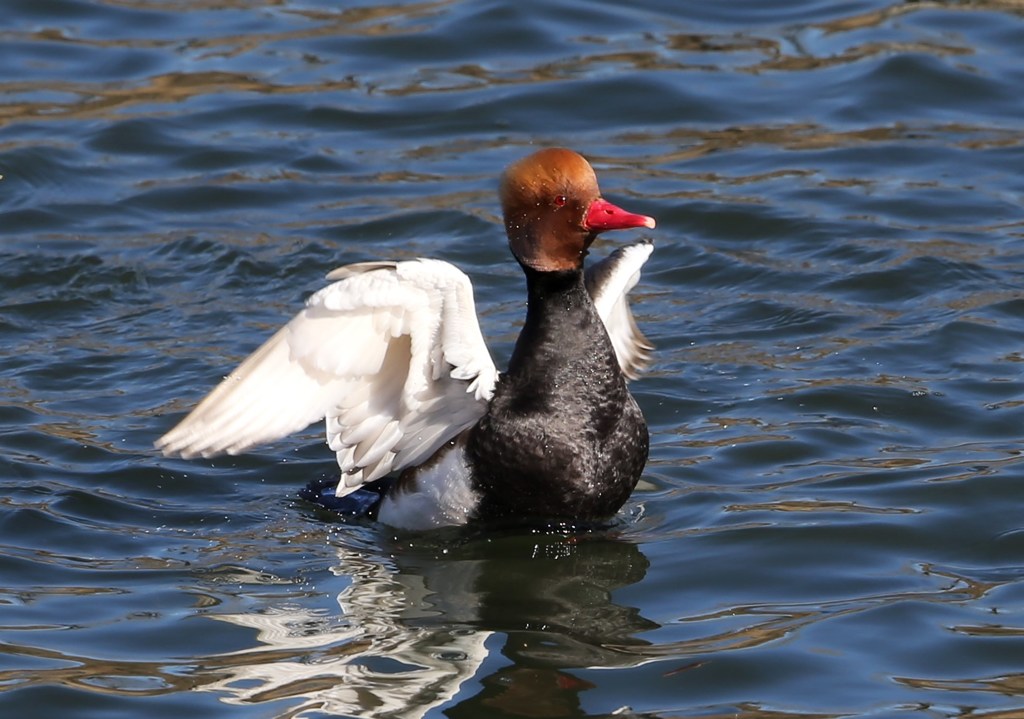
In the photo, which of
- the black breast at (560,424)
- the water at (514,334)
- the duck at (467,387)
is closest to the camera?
the water at (514,334)

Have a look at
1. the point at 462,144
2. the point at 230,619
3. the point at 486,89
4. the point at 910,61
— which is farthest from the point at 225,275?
the point at 910,61

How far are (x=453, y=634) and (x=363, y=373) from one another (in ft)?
3.58

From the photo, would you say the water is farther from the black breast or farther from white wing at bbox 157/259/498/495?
white wing at bbox 157/259/498/495

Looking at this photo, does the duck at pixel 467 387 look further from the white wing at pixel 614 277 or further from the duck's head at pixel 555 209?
the white wing at pixel 614 277

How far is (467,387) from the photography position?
6.46m

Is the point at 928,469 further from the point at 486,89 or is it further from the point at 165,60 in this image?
the point at 165,60

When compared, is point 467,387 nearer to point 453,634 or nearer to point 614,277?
point 453,634

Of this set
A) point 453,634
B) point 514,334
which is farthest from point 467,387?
point 514,334

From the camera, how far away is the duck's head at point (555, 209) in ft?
20.5

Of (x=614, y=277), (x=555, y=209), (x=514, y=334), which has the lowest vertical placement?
(x=514, y=334)

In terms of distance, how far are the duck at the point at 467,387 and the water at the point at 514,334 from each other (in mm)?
302

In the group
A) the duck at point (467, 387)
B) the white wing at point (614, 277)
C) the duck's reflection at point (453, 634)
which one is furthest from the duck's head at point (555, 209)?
the duck's reflection at point (453, 634)

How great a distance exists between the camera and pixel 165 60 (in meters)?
12.7

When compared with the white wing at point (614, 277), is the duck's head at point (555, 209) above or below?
above
